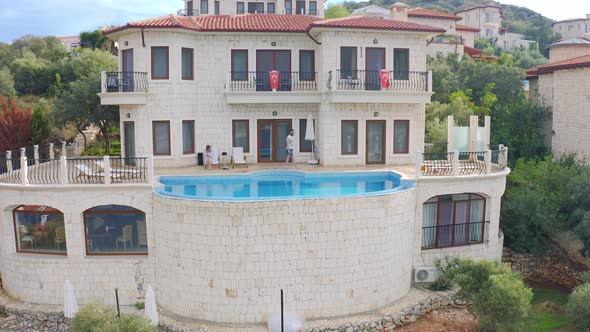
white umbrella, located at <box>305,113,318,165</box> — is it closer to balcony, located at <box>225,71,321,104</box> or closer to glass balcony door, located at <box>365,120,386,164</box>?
balcony, located at <box>225,71,321,104</box>

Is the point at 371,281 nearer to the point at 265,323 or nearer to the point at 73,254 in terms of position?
the point at 265,323

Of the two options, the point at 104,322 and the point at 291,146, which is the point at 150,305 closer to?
the point at 104,322

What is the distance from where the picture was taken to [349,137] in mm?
26688

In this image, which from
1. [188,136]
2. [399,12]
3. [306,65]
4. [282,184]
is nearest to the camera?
[282,184]

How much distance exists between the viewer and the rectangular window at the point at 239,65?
26.7 metres

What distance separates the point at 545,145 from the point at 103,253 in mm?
24789

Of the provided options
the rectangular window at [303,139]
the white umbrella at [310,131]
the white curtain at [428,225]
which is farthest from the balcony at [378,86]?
the white curtain at [428,225]

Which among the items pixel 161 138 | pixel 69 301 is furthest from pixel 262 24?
pixel 69 301

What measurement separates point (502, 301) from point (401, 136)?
11786 mm

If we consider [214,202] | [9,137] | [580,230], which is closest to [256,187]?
[214,202]

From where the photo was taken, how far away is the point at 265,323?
18.3m

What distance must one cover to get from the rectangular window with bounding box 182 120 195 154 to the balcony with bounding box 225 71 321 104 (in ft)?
7.63

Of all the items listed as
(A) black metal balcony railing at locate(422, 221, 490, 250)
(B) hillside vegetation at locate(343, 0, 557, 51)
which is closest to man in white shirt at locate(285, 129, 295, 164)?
(A) black metal balcony railing at locate(422, 221, 490, 250)

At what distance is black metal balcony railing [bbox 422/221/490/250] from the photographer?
71.7 ft
